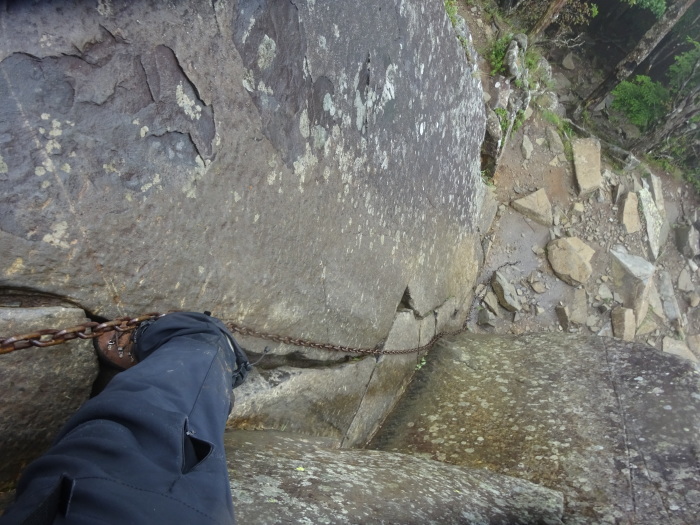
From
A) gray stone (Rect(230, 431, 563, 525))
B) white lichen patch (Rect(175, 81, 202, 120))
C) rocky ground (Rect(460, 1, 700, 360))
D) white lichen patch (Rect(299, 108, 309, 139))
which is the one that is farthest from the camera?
rocky ground (Rect(460, 1, 700, 360))

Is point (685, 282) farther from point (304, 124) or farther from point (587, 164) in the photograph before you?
point (304, 124)

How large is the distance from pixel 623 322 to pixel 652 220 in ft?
5.74

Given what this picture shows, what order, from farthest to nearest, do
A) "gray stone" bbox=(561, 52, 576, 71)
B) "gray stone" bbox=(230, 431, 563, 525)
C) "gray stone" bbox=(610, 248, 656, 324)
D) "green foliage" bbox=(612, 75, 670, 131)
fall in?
"gray stone" bbox=(561, 52, 576, 71) < "green foliage" bbox=(612, 75, 670, 131) < "gray stone" bbox=(610, 248, 656, 324) < "gray stone" bbox=(230, 431, 563, 525)

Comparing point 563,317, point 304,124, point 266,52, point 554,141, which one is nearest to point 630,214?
point 554,141

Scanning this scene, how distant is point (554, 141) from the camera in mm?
6594

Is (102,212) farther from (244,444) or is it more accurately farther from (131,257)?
(244,444)

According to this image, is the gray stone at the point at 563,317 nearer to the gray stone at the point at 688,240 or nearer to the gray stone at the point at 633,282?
the gray stone at the point at 633,282

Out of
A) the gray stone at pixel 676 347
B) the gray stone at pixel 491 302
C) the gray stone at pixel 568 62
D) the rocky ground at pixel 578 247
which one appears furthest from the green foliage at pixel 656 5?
the gray stone at pixel 491 302

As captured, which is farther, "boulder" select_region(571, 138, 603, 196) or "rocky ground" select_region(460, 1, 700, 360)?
"boulder" select_region(571, 138, 603, 196)

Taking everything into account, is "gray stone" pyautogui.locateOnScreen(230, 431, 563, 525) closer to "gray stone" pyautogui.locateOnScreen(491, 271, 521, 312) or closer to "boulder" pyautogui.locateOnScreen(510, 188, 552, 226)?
"gray stone" pyautogui.locateOnScreen(491, 271, 521, 312)

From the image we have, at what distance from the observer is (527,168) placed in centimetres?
631

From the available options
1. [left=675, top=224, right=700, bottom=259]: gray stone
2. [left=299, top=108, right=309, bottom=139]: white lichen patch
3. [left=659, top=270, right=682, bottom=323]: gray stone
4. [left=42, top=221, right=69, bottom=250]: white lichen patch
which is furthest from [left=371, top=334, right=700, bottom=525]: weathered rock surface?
[left=675, top=224, right=700, bottom=259]: gray stone

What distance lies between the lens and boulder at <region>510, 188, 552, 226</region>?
19.9 feet

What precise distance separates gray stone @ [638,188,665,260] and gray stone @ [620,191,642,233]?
16 centimetres
